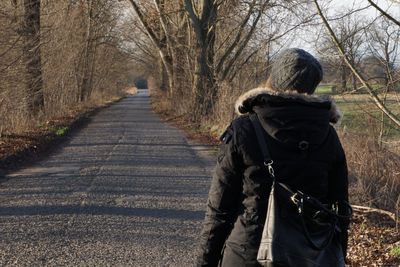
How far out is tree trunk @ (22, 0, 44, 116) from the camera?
14.8 meters

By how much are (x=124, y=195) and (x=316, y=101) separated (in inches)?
243

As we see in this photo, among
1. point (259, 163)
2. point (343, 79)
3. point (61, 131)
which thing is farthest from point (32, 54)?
point (259, 163)

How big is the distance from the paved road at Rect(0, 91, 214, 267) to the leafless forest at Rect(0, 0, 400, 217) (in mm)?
2540

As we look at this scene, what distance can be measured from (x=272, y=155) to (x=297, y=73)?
1.48ft

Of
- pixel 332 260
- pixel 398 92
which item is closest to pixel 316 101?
pixel 332 260

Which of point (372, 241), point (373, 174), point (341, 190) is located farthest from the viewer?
point (373, 174)

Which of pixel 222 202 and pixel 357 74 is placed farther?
pixel 357 74

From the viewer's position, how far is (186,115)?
80.7ft

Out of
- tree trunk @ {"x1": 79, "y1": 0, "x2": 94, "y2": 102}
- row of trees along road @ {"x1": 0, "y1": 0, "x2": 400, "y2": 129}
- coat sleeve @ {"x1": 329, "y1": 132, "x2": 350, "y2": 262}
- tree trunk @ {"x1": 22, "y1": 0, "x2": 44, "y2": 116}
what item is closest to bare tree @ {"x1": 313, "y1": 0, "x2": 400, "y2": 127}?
row of trees along road @ {"x1": 0, "y1": 0, "x2": 400, "y2": 129}

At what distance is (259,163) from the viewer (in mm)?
2568

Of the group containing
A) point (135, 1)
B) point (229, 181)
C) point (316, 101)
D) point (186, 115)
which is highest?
point (135, 1)

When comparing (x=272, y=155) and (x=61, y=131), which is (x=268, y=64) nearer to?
(x=61, y=131)

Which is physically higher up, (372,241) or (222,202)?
(222,202)

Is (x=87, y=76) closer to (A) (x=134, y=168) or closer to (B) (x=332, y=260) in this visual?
(A) (x=134, y=168)
